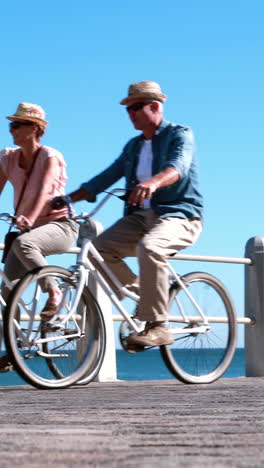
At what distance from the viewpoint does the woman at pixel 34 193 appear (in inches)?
215

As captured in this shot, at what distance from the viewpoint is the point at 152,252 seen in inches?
216

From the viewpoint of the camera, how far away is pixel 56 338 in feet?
17.5

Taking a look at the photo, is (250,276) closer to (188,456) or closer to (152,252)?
(152,252)

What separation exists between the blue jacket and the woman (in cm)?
32

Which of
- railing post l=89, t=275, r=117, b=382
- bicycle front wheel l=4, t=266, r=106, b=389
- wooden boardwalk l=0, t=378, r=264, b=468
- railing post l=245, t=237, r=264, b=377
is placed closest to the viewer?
wooden boardwalk l=0, t=378, r=264, b=468

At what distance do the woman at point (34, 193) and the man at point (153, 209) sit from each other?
0.24 metres

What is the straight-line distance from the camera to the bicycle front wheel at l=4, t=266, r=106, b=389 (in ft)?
16.7

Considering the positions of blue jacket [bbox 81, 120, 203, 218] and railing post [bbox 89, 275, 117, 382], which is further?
railing post [bbox 89, 275, 117, 382]

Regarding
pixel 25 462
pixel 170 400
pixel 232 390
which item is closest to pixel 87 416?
pixel 170 400

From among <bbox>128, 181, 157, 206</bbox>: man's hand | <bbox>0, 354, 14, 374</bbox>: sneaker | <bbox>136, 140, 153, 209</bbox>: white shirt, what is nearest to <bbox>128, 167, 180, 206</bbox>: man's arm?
<bbox>128, 181, 157, 206</bbox>: man's hand

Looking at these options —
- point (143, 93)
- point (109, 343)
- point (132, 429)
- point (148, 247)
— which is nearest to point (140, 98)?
point (143, 93)

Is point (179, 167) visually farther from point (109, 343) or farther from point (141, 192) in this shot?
point (109, 343)

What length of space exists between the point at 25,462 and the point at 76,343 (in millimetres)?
3242

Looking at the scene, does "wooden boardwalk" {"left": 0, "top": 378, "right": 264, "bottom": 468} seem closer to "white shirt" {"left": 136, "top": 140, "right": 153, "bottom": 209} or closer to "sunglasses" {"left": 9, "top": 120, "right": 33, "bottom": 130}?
"white shirt" {"left": 136, "top": 140, "right": 153, "bottom": 209}
